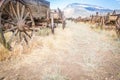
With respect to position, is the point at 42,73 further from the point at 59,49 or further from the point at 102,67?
the point at 59,49

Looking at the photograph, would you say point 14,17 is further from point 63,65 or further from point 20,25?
point 63,65

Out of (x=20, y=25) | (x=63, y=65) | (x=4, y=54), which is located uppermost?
(x=20, y=25)

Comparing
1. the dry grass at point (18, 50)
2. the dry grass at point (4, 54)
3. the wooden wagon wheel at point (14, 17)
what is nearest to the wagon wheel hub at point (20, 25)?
the wooden wagon wheel at point (14, 17)

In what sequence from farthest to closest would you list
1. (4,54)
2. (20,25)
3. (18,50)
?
(20,25), (18,50), (4,54)

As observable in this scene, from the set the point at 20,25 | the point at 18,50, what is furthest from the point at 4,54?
the point at 20,25

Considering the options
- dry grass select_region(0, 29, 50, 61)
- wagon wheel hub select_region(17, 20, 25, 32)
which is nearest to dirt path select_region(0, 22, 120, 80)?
dry grass select_region(0, 29, 50, 61)

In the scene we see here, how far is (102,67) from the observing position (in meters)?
5.07

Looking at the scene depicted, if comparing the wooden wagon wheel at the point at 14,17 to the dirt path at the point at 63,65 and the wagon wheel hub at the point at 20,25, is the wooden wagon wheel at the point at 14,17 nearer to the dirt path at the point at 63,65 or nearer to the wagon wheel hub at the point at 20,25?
the wagon wheel hub at the point at 20,25

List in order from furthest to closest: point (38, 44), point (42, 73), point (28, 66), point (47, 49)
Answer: point (38, 44)
point (47, 49)
point (28, 66)
point (42, 73)

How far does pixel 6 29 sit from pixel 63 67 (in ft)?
10.0

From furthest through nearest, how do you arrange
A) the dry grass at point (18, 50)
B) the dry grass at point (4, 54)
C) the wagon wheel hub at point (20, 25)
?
the wagon wheel hub at point (20, 25)
the dry grass at point (18, 50)
the dry grass at point (4, 54)

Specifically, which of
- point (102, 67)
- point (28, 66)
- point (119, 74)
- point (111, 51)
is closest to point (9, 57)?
point (28, 66)

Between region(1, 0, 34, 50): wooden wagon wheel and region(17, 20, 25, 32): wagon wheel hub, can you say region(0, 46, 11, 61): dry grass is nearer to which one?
region(1, 0, 34, 50): wooden wagon wheel

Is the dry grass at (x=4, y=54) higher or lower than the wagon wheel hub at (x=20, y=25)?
lower
